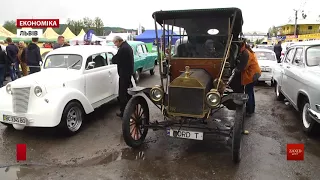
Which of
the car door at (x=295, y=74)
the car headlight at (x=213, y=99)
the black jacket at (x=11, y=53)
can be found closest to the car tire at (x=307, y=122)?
the car door at (x=295, y=74)

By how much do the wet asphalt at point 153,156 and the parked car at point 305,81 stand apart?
474mm

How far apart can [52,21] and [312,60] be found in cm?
1182

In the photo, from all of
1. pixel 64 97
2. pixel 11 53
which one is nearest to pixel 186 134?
pixel 64 97

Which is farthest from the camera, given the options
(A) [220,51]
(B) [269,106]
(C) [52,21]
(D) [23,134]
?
(C) [52,21]

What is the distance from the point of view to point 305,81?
5.44m

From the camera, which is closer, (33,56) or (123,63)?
(123,63)

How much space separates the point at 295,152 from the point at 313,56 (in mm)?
2560

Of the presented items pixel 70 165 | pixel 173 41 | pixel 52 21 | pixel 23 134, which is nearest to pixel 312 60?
pixel 173 41

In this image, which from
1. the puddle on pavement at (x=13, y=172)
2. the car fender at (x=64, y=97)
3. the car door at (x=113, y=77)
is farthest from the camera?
the car door at (x=113, y=77)

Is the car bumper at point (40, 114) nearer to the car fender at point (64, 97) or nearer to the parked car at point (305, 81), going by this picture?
the car fender at point (64, 97)

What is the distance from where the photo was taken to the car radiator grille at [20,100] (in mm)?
5270

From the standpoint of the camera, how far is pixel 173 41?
579 cm

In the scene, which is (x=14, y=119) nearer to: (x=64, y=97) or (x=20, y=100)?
(x=20, y=100)

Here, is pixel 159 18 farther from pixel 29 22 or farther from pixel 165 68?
pixel 29 22
